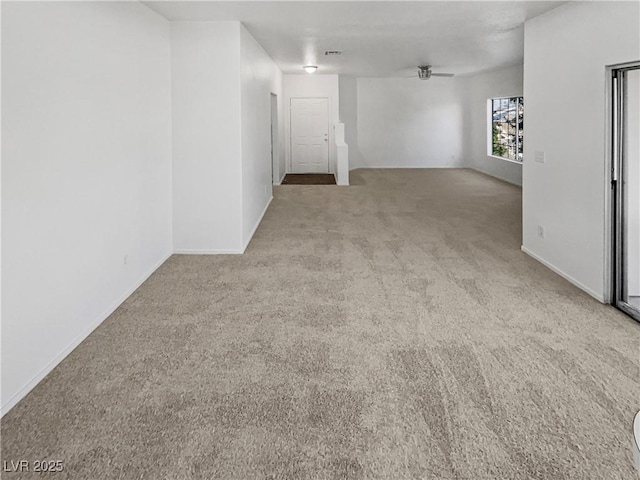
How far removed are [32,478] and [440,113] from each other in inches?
535

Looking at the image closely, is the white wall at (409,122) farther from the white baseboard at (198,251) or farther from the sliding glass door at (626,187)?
the sliding glass door at (626,187)

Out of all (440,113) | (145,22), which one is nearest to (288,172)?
(440,113)

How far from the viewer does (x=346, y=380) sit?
2.94 m

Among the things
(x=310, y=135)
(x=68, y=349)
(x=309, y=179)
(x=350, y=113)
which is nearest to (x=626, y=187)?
(x=68, y=349)

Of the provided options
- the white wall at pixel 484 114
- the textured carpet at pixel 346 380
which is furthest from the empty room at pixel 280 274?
the white wall at pixel 484 114

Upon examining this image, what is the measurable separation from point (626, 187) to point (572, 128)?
756 mm

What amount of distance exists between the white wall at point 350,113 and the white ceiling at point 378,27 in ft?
11.7

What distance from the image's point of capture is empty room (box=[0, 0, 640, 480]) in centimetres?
239

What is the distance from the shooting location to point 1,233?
8.60 ft

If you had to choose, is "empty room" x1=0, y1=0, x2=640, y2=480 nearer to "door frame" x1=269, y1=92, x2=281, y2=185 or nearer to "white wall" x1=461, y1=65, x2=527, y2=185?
"door frame" x1=269, y1=92, x2=281, y2=185

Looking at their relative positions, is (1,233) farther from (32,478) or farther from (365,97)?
(365,97)

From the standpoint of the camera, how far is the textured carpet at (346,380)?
7.37 feet

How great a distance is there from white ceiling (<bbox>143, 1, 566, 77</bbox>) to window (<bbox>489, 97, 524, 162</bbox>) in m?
1.88

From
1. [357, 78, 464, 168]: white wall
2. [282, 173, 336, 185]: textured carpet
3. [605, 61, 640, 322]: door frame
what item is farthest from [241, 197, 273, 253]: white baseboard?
[357, 78, 464, 168]: white wall
